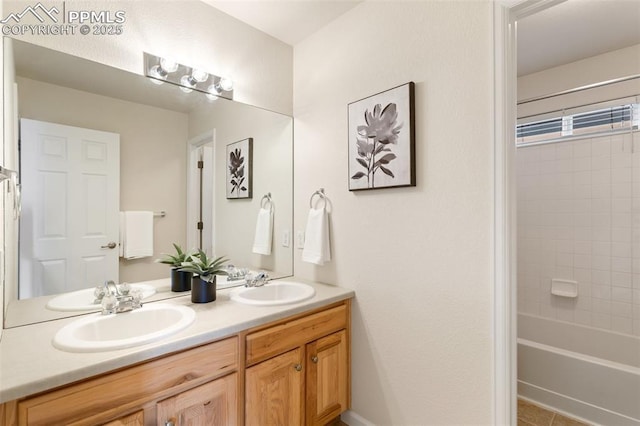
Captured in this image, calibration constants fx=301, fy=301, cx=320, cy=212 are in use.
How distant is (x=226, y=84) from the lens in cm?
184

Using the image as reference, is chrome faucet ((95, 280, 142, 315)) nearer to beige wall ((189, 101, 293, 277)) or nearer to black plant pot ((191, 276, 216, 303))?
black plant pot ((191, 276, 216, 303))

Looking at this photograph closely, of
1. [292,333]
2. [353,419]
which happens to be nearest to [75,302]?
[292,333]

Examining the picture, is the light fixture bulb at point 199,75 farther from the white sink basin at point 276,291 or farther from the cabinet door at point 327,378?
the cabinet door at point 327,378

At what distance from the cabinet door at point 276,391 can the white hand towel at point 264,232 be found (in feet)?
2.63

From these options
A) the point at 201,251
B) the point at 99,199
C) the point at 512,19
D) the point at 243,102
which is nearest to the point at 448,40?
the point at 512,19

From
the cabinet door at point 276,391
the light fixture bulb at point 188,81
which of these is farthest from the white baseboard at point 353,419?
the light fixture bulb at point 188,81

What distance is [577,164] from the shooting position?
7.81ft

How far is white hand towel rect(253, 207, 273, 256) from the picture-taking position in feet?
6.88

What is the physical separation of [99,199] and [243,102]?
1003 mm

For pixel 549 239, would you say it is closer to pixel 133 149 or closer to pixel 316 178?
pixel 316 178

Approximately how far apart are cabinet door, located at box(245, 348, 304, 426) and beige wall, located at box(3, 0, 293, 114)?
1.57m

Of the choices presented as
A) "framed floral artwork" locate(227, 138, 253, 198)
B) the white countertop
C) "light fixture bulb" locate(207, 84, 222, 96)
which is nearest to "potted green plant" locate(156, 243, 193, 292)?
the white countertop

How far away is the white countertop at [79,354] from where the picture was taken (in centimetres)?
84

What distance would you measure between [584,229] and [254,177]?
2.55 m
